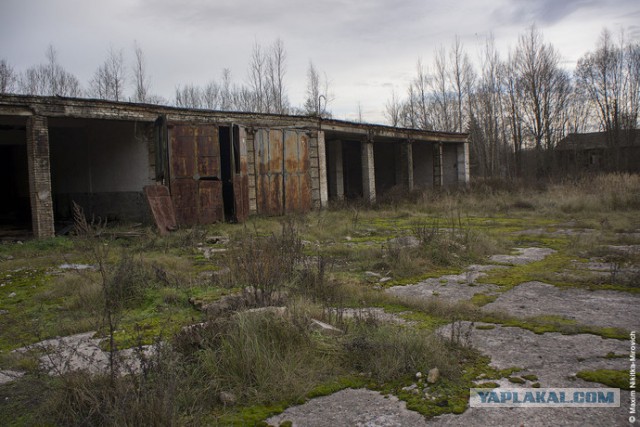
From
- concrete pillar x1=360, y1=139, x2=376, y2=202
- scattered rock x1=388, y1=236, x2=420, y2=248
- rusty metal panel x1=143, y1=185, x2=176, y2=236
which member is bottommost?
scattered rock x1=388, y1=236, x2=420, y2=248

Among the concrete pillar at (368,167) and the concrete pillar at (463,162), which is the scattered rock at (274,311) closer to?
the concrete pillar at (368,167)

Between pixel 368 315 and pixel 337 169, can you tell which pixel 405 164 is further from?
pixel 368 315

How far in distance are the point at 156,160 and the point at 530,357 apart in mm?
11454

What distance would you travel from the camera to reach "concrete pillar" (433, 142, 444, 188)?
22922mm

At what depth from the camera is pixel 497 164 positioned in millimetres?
36688

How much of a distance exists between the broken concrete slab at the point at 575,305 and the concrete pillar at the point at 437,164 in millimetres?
18709

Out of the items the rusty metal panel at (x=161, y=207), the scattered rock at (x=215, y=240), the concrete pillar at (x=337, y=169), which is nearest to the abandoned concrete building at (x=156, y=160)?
the rusty metal panel at (x=161, y=207)

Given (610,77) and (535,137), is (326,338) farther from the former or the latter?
(610,77)

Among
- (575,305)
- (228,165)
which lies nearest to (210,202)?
(228,165)

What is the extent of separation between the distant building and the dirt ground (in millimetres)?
28541

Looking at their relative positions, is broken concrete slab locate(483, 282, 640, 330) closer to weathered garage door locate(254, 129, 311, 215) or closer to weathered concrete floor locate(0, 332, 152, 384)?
weathered concrete floor locate(0, 332, 152, 384)

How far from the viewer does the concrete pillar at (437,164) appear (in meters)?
22.9

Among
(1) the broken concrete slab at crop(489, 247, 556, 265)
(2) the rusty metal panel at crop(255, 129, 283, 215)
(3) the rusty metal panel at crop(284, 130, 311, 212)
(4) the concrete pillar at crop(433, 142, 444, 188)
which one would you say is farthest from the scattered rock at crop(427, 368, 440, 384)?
(4) the concrete pillar at crop(433, 142, 444, 188)

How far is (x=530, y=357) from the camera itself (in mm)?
2928
